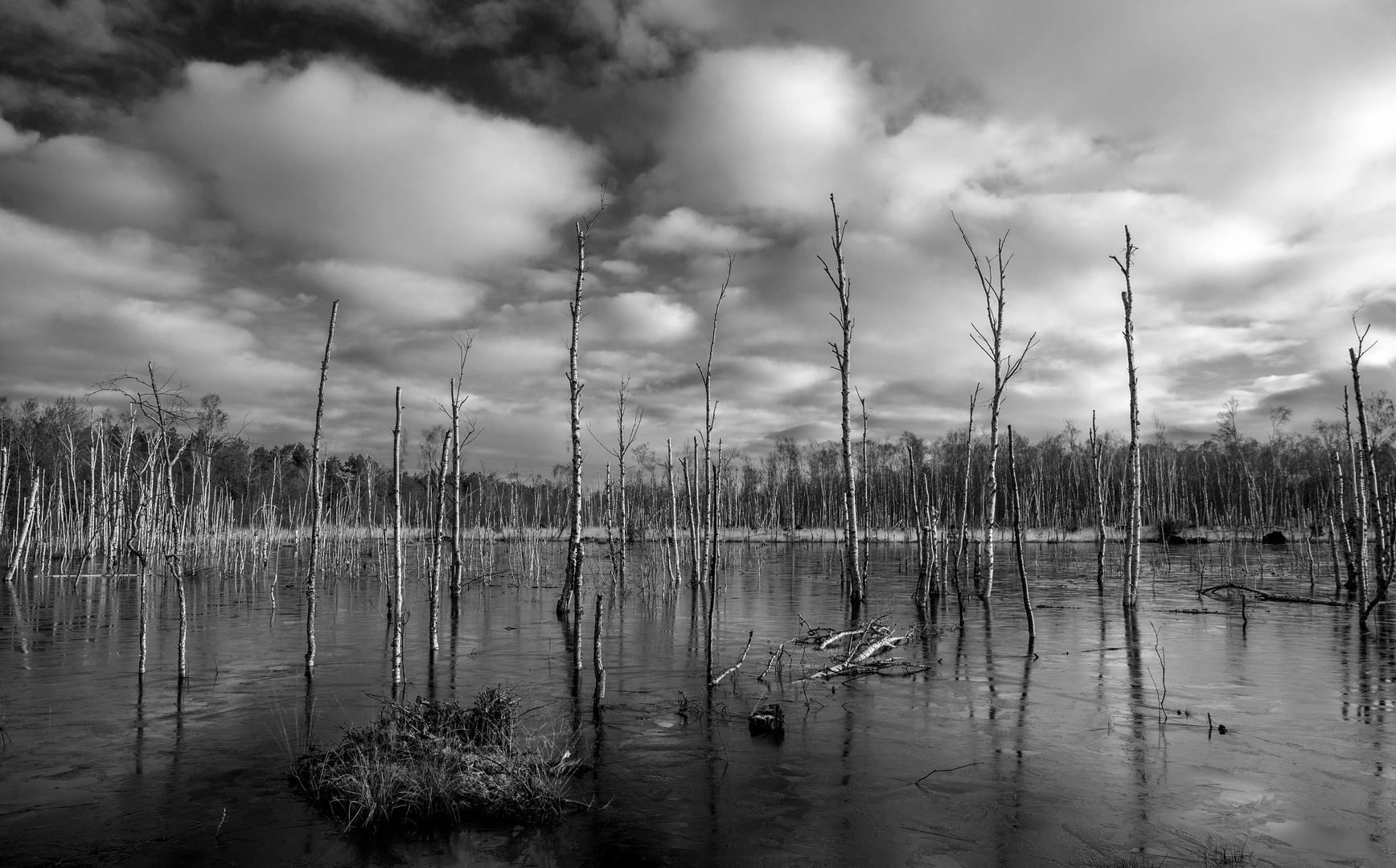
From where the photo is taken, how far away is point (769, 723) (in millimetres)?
9875

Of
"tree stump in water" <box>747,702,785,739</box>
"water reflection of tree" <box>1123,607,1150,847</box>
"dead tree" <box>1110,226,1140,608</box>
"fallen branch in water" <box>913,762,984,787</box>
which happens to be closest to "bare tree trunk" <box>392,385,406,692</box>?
"tree stump in water" <box>747,702,785,739</box>

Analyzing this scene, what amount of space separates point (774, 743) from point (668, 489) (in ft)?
91.1

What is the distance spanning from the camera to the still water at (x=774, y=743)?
6.69 m

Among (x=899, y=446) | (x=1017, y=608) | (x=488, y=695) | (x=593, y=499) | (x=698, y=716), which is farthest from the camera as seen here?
(x=899, y=446)

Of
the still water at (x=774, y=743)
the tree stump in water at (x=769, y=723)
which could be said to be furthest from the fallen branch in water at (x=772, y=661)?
the tree stump in water at (x=769, y=723)

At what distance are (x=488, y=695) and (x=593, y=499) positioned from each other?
231 ft

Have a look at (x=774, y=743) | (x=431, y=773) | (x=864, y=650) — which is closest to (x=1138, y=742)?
(x=774, y=743)

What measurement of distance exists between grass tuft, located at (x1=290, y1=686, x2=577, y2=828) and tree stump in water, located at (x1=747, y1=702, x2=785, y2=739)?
261 centimetres

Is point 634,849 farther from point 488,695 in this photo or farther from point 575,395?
point 575,395

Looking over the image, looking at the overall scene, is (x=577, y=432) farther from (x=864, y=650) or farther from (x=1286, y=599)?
(x=1286, y=599)

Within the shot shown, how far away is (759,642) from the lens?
1709 cm

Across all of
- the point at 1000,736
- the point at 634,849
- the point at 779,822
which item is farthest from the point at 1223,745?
A: the point at 634,849

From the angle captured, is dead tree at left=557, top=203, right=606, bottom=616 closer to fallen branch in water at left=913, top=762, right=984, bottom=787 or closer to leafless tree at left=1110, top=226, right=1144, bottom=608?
fallen branch in water at left=913, top=762, right=984, bottom=787

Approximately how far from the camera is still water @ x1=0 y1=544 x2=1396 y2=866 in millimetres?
6691
